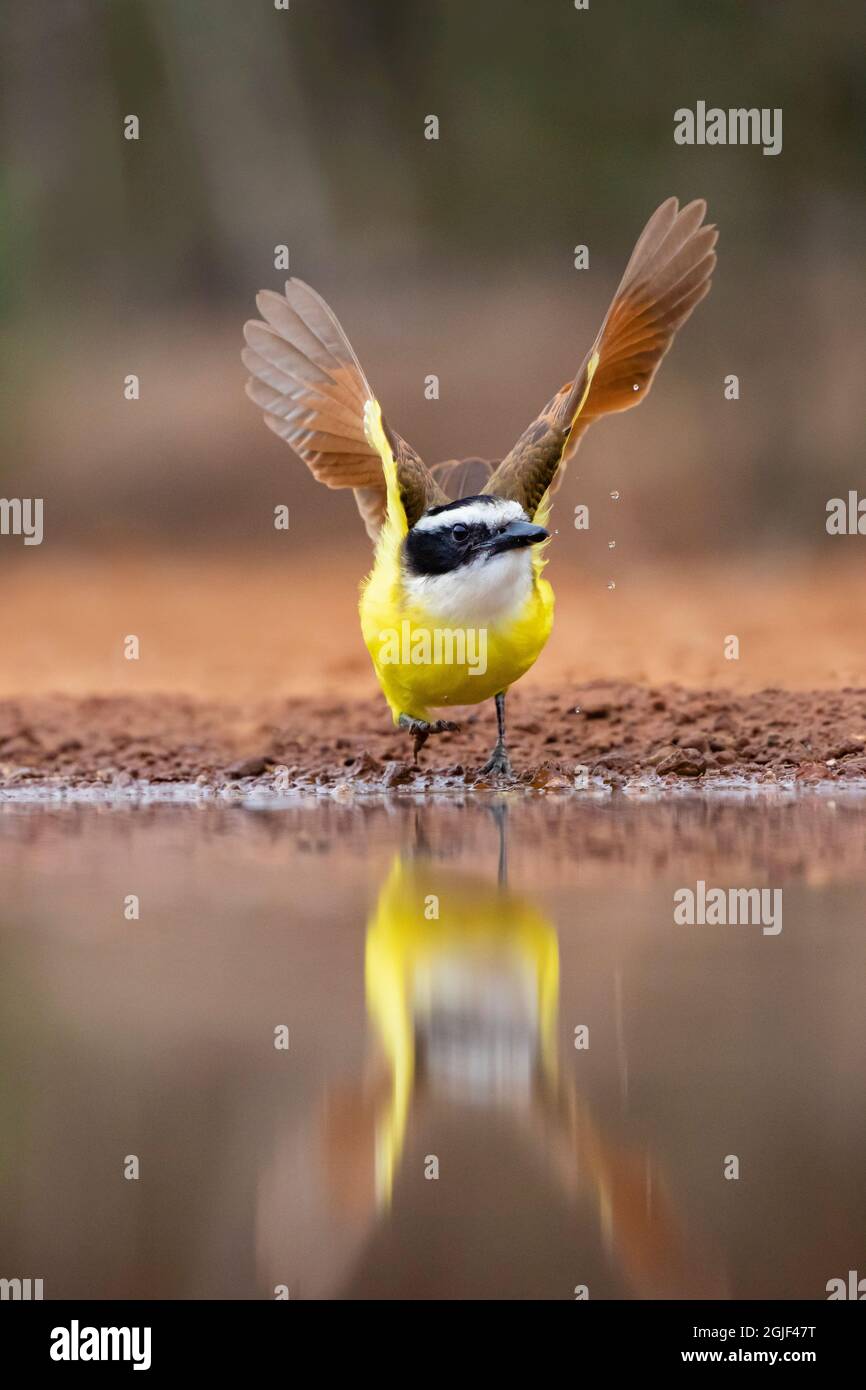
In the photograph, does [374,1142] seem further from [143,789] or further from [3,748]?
[3,748]

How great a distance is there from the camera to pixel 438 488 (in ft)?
21.6

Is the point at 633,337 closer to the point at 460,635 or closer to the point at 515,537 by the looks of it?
the point at 515,537

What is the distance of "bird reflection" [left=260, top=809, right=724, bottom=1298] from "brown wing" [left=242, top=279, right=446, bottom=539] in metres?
2.41

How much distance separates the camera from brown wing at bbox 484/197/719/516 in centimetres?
583

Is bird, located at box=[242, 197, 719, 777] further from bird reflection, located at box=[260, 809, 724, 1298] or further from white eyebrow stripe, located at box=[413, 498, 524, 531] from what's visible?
bird reflection, located at box=[260, 809, 724, 1298]

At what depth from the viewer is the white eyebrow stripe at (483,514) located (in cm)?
570

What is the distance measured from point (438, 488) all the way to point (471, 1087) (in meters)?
4.01

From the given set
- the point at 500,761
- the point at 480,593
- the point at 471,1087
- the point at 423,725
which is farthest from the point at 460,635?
the point at 471,1087

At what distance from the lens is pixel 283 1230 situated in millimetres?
2334

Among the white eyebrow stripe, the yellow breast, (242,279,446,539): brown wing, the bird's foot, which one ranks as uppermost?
(242,279,446,539): brown wing

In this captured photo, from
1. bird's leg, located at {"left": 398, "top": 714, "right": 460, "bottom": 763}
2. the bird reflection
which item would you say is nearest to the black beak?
bird's leg, located at {"left": 398, "top": 714, "right": 460, "bottom": 763}

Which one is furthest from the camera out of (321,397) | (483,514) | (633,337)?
(321,397)

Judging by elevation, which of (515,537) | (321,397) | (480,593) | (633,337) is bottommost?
(480,593)

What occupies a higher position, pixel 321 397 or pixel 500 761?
pixel 321 397
